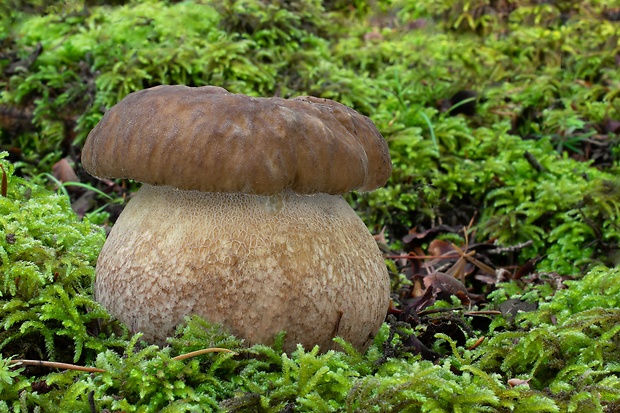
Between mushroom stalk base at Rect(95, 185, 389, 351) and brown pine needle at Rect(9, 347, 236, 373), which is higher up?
mushroom stalk base at Rect(95, 185, 389, 351)

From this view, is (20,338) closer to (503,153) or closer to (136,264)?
(136,264)

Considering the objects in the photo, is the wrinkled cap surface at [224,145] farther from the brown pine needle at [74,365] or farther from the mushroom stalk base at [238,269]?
the brown pine needle at [74,365]

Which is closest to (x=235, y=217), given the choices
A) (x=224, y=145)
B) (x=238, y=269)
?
(x=238, y=269)

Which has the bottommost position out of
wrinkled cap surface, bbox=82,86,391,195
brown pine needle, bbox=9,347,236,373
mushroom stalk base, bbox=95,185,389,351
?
brown pine needle, bbox=9,347,236,373

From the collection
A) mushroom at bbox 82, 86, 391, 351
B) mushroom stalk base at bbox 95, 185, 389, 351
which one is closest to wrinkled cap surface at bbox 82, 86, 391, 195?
mushroom at bbox 82, 86, 391, 351

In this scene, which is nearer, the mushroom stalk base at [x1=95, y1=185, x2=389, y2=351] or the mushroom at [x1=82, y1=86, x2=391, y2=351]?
the mushroom at [x1=82, y1=86, x2=391, y2=351]

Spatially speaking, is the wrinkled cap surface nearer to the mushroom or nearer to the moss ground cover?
the mushroom

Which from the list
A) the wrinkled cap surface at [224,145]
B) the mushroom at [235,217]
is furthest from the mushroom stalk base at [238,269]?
the wrinkled cap surface at [224,145]

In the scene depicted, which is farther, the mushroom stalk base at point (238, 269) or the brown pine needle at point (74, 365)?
the mushroom stalk base at point (238, 269)
